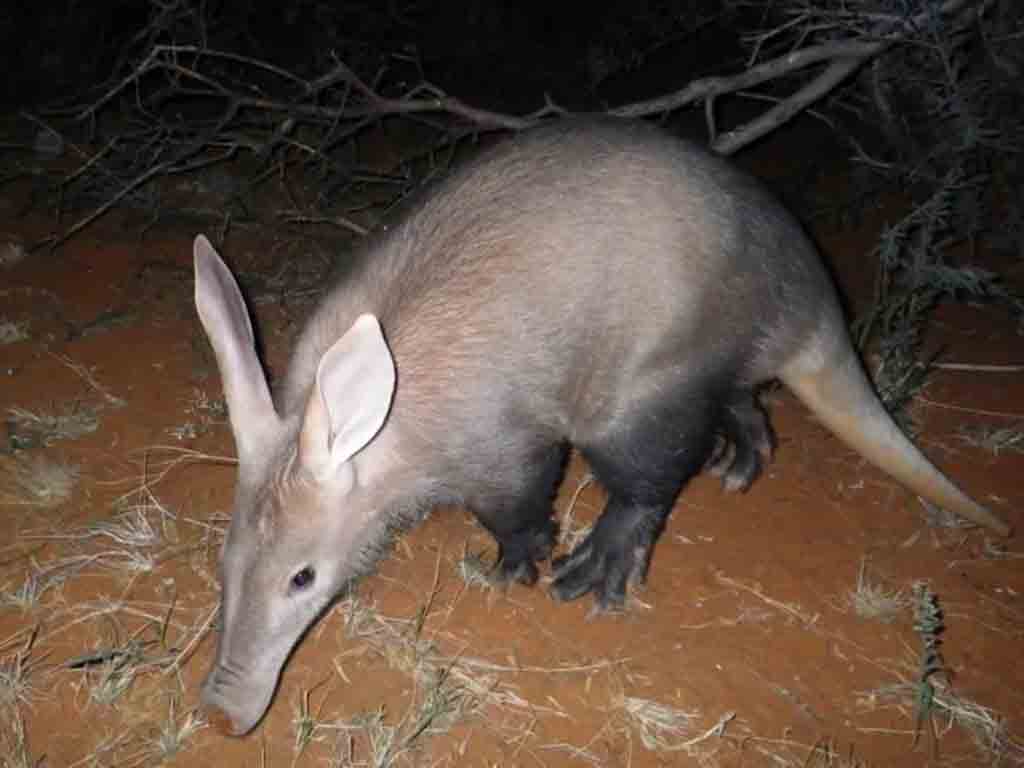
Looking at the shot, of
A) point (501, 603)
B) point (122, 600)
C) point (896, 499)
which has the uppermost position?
point (122, 600)

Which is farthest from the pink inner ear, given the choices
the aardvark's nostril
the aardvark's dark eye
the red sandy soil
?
the red sandy soil

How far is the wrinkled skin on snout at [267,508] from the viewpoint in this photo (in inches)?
103

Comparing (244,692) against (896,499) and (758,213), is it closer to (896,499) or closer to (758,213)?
(758,213)

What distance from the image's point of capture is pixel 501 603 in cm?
353

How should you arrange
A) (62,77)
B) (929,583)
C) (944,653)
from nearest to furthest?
1. (944,653)
2. (929,583)
3. (62,77)

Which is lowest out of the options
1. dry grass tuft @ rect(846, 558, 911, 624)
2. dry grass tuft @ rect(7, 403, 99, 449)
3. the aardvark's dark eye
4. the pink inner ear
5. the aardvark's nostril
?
dry grass tuft @ rect(846, 558, 911, 624)

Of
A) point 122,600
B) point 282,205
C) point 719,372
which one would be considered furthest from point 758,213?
point 282,205

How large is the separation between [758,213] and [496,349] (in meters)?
1.15

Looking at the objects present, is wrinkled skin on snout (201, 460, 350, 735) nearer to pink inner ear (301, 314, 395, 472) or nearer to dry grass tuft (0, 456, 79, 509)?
pink inner ear (301, 314, 395, 472)

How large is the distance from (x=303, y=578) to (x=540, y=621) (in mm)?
1055

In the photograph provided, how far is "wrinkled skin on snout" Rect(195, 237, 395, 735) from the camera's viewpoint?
8.62 ft

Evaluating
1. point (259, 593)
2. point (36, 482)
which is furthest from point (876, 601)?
point (36, 482)

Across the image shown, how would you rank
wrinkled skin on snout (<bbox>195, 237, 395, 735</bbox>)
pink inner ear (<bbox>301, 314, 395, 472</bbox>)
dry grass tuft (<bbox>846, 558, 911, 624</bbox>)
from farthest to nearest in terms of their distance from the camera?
dry grass tuft (<bbox>846, 558, 911, 624</bbox>), wrinkled skin on snout (<bbox>195, 237, 395, 735</bbox>), pink inner ear (<bbox>301, 314, 395, 472</bbox>)

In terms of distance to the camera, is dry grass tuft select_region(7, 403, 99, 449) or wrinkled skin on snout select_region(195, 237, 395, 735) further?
dry grass tuft select_region(7, 403, 99, 449)
